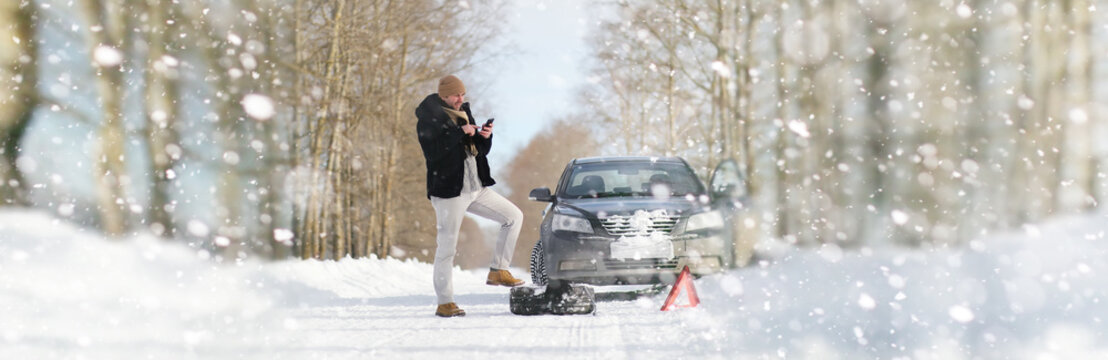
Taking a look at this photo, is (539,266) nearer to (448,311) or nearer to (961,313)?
(448,311)

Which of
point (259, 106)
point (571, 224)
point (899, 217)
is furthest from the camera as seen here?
point (259, 106)

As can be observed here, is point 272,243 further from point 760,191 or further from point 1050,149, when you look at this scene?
point 1050,149

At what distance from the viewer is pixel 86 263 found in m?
6.57

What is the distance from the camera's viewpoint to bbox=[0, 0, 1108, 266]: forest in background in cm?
1001

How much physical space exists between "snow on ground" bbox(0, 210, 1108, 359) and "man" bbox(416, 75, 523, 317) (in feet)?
1.92

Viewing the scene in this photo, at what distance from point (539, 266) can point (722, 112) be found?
12.6 meters

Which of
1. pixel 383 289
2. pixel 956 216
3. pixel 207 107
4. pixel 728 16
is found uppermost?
pixel 728 16

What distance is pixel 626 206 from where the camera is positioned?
26.9 feet

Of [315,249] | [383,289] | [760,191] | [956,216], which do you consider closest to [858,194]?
[956,216]

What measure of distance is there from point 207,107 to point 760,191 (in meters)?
11.5

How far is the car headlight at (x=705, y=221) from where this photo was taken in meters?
8.12

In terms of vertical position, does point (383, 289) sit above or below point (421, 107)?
below

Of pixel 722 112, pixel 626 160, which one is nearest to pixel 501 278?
pixel 626 160

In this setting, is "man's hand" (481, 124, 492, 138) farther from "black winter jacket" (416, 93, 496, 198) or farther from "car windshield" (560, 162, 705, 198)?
"car windshield" (560, 162, 705, 198)
